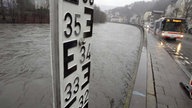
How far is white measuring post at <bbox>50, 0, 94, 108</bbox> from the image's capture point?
0.70 m

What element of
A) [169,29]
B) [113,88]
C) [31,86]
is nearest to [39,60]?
[31,86]

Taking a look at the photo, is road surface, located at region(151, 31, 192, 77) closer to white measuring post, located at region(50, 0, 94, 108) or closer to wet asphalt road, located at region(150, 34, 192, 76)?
wet asphalt road, located at region(150, 34, 192, 76)

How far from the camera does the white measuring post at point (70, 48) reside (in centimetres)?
70

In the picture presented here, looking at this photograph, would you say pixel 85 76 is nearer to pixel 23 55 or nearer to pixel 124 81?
pixel 124 81

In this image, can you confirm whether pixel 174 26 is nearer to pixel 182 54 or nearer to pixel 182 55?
pixel 182 54

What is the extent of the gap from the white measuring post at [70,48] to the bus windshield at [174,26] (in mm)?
17010

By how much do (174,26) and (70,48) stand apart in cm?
1747

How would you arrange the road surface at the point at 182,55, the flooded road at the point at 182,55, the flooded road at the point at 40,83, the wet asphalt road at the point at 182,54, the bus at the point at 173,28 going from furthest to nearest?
the bus at the point at 173,28 → the wet asphalt road at the point at 182,54 → the road surface at the point at 182,55 → the flooded road at the point at 182,55 → the flooded road at the point at 40,83

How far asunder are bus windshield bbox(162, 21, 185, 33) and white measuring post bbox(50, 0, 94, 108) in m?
17.0

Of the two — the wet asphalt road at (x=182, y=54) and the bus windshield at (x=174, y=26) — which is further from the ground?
the bus windshield at (x=174, y=26)

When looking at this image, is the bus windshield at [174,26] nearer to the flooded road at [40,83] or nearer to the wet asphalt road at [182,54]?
the wet asphalt road at [182,54]

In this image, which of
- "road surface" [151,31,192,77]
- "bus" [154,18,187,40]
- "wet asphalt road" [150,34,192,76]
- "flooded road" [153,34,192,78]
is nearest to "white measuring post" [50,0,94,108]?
"flooded road" [153,34,192,78]

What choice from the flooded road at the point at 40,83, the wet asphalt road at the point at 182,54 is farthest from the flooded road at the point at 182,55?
the flooded road at the point at 40,83

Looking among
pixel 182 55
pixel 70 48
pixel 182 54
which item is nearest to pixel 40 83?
pixel 70 48
